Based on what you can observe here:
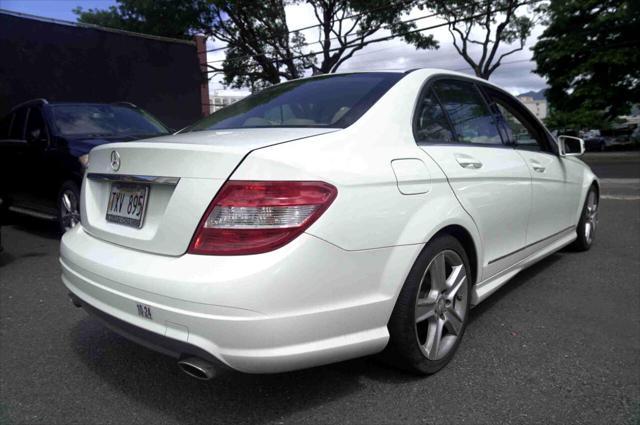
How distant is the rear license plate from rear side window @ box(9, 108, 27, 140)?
4.93m

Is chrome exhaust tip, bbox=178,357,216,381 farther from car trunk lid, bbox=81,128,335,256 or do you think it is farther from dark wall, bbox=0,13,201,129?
dark wall, bbox=0,13,201,129

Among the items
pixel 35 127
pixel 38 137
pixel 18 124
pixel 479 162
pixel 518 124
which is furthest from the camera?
pixel 18 124

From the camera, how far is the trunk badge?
7.55 feet

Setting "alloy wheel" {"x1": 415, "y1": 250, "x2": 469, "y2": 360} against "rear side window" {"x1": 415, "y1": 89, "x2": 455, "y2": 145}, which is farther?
"rear side window" {"x1": 415, "y1": 89, "x2": 455, "y2": 145}

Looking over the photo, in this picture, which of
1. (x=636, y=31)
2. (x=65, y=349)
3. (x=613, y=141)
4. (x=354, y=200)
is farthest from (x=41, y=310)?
(x=613, y=141)

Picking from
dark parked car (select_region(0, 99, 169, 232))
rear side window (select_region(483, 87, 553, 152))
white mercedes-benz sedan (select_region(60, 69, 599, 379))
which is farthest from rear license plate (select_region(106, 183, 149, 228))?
dark parked car (select_region(0, 99, 169, 232))

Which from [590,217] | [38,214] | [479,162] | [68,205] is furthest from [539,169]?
[38,214]

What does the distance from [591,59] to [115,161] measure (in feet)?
101

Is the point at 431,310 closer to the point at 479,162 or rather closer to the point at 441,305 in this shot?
the point at 441,305

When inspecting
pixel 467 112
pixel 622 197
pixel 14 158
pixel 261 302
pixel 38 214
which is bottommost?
pixel 622 197

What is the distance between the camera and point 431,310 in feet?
7.88

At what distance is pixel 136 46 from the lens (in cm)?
1487

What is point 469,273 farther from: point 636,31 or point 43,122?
point 636,31

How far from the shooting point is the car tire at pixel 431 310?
220cm
